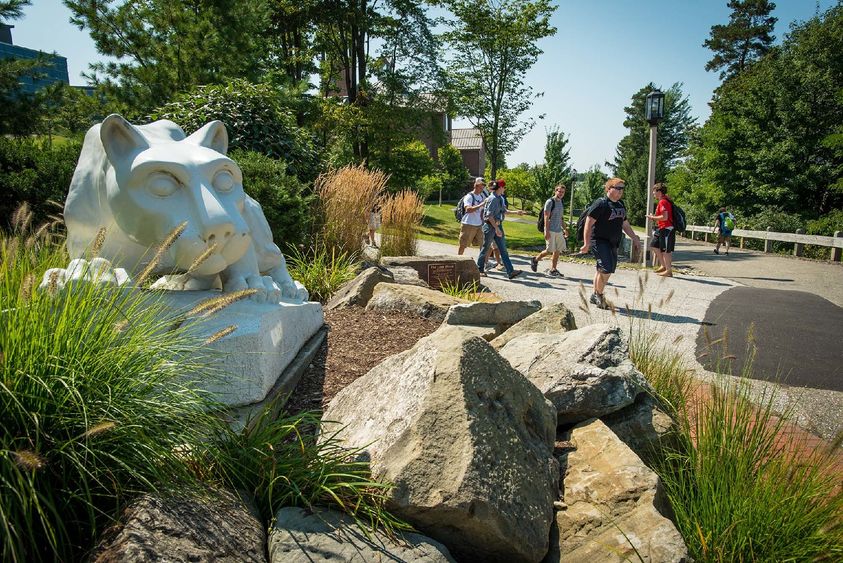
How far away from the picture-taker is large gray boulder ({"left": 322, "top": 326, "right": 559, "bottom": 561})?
2123mm

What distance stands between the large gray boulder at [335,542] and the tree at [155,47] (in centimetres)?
1412

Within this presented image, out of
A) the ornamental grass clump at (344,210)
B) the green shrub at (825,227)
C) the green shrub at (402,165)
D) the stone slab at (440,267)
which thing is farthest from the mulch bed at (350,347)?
the green shrub at (825,227)

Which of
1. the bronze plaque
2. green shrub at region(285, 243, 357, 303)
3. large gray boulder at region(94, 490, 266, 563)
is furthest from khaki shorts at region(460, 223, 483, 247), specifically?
large gray boulder at region(94, 490, 266, 563)

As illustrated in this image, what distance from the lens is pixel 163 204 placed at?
296 centimetres

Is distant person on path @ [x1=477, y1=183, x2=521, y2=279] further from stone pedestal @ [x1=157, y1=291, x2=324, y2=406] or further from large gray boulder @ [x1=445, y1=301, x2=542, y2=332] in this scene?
stone pedestal @ [x1=157, y1=291, x2=324, y2=406]

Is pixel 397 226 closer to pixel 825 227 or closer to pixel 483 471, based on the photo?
pixel 483 471

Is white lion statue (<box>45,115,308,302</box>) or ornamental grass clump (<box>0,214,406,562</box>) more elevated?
white lion statue (<box>45,115,308,302</box>)

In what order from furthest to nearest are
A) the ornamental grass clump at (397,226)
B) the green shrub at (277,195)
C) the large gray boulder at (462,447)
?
the ornamental grass clump at (397,226) → the green shrub at (277,195) → the large gray boulder at (462,447)

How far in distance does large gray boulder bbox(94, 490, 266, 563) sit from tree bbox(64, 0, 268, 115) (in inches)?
555

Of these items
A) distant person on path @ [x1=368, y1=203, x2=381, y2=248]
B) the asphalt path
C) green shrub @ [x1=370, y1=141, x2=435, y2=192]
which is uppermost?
green shrub @ [x1=370, y1=141, x2=435, y2=192]

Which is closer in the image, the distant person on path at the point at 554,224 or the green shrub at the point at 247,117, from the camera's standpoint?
the green shrub at the point at 247,117

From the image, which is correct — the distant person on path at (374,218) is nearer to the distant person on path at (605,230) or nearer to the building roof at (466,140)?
the distant person on path at (605,230)

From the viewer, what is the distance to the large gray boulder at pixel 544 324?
4.57 m

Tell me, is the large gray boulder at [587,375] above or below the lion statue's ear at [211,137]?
below
